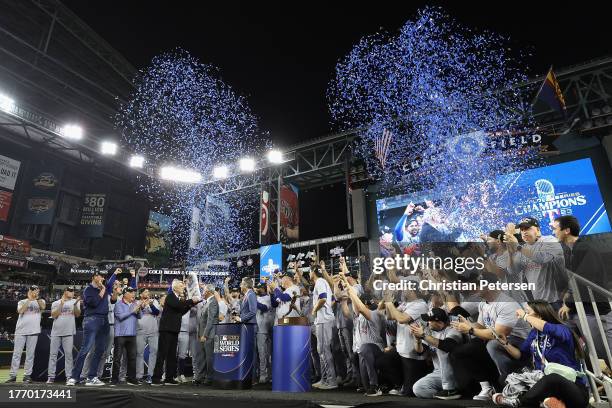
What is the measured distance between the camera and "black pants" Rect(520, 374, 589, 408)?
329 centimetres

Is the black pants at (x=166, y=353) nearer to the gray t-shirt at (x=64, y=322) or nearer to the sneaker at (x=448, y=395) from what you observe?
the gray t-shirt at (x=64, y=322)

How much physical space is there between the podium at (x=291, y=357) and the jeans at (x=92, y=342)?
3630 mm

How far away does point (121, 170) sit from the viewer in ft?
103

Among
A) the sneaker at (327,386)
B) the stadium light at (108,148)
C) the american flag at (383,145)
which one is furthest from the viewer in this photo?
the stadium light at (108,148)

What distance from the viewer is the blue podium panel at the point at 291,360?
5.61m

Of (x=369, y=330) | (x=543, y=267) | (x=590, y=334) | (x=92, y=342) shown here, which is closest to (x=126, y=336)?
(x=92, y=342)

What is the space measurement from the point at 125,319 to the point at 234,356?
2.78 m

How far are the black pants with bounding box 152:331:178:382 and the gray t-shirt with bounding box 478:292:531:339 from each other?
549 cm

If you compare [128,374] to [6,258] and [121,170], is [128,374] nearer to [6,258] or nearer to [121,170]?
[6,258]

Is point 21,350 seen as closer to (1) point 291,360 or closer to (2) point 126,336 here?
(2) point 126,336

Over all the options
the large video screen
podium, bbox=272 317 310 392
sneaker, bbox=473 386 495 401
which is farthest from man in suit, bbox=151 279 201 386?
the large video screen

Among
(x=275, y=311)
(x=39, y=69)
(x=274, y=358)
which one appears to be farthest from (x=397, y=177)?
(x=39, y=69)

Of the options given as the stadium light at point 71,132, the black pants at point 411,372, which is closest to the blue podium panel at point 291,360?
the black pants at point 411,372

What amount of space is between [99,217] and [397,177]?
2320 cm
